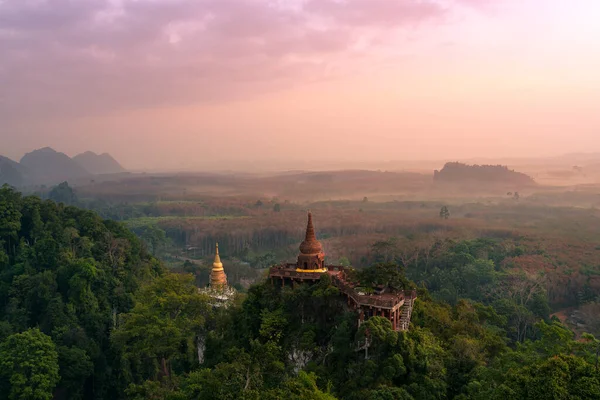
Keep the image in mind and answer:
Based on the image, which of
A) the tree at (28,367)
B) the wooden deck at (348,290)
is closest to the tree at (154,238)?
the tree at (28,367)

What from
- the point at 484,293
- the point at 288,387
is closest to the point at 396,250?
the point at 484,293

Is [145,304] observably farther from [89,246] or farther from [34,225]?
[34,225]

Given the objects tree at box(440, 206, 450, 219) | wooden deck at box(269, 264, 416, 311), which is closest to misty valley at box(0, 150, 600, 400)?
wooden deck at box(269, 264, 416, 311)

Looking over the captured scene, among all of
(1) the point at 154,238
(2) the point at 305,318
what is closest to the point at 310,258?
(2) the point at 305,318

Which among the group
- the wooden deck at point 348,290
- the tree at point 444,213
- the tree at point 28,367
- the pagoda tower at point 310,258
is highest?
the pagoda tower at point 310,258

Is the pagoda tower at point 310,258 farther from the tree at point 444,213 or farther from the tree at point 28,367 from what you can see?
the tree at point 444,213
